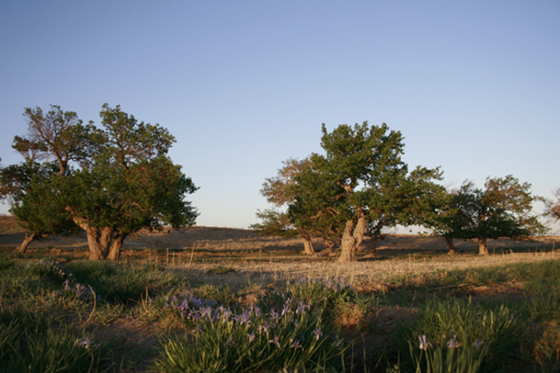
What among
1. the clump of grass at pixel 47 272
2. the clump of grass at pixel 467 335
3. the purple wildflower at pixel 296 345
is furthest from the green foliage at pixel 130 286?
the clump of grass at pixel 467 335

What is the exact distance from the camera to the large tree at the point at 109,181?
2211 centimetres

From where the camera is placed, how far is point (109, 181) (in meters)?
21.9

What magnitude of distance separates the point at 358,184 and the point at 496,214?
18.6 m

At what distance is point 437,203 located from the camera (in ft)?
75.0

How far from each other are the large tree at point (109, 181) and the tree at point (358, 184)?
966cm

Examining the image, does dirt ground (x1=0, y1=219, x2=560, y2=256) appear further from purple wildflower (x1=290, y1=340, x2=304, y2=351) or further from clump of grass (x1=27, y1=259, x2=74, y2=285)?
purple wildflower (x1=290, y1=340, x2=304, y2=351)

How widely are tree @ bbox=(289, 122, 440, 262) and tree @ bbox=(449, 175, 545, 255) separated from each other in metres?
13.9

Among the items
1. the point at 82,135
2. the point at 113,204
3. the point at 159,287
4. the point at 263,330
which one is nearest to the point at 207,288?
the point at 159,287

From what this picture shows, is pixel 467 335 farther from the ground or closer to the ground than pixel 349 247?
farther from the ground

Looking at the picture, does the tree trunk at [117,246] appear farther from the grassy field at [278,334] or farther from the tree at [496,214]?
the tree at [496,214]

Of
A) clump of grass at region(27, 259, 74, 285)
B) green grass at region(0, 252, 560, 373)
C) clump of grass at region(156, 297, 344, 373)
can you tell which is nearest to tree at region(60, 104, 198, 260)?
clump of grass at region(27, 259, 74, 285)

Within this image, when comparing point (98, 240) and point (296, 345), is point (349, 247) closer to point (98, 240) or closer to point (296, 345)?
point (98, 240)

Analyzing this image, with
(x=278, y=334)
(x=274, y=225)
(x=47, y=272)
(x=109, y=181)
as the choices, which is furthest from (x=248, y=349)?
(x=274, y=225)

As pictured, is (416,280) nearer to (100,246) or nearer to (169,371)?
(169,371)
